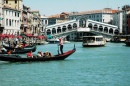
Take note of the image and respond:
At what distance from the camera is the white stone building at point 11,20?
109ft

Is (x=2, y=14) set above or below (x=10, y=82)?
above

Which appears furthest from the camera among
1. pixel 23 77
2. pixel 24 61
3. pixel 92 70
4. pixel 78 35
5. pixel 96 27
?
pixel 78 35

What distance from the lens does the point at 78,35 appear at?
2496 inches

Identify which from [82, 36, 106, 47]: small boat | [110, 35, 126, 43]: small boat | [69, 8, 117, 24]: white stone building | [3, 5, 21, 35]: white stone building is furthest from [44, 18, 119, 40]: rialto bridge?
[82, 36, 106, 47]: small boat

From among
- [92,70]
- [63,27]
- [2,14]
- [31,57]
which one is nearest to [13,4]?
[2,14]

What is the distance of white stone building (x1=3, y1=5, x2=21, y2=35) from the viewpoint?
33.3 meters

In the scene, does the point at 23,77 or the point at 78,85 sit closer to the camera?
the point at 78,85

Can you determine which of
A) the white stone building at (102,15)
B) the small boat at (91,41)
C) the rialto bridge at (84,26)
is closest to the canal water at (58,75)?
the small boat at (91,41)

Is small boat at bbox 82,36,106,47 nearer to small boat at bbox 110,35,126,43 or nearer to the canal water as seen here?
small boat at bbox 110,35,126,43

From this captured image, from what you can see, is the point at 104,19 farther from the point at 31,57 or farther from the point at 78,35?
the point at 31,57

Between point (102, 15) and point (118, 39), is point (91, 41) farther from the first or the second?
point (102, 15)

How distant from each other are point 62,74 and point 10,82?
2094mm

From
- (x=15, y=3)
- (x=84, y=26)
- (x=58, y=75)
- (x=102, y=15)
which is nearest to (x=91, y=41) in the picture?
(x=15, y=3)

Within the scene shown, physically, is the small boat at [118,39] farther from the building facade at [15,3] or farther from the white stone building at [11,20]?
the white stone building at [11,20]
